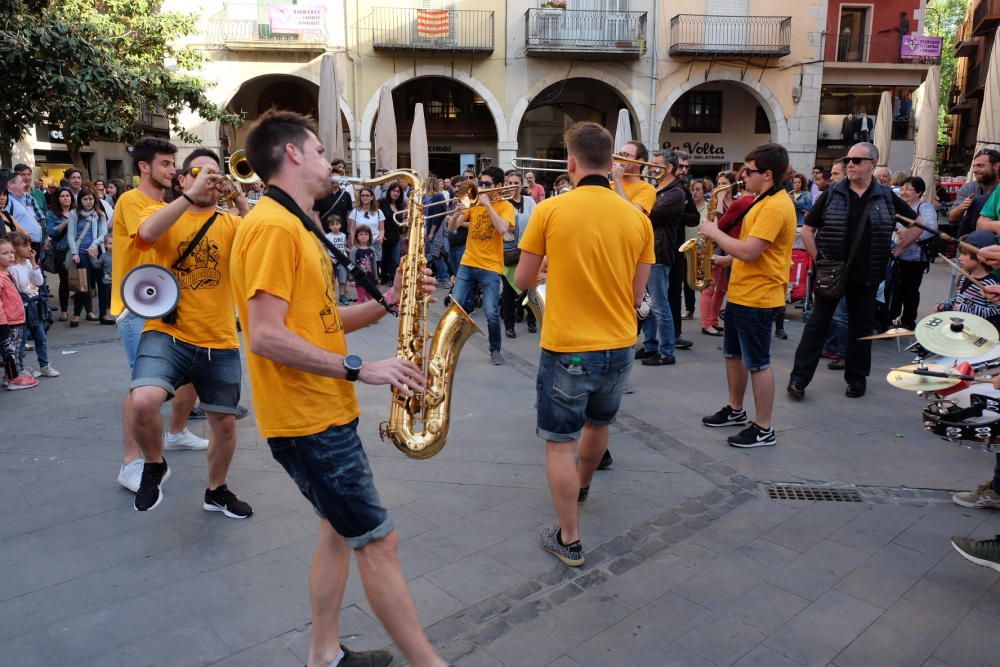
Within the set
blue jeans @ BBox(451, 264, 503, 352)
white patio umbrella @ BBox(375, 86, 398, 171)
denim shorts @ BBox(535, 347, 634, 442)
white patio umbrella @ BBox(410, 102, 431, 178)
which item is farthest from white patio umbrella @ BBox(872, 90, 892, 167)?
denim shorts @ BBox(535, 347, 634, 442)

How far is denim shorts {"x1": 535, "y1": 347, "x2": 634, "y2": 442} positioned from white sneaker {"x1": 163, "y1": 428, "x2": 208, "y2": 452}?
9.17 ft

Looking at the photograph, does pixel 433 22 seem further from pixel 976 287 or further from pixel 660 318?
pixel 976 287

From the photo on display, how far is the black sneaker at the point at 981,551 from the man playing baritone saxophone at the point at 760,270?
66.8 inches

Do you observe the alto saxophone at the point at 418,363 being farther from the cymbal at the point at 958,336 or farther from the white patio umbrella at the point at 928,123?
the white patio umbrella at the point at 928,123

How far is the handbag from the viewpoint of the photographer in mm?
6020

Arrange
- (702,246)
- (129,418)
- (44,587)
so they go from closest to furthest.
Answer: (44,587), (129,418), (702,246)

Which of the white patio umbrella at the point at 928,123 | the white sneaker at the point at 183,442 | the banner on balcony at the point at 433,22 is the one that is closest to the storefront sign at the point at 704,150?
the banner on balcony at the point at 433,22

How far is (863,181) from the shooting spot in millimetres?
5969

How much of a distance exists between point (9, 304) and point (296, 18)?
54.1 feet

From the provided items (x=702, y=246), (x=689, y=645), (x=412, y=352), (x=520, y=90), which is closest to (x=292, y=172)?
(x=412, y=352)

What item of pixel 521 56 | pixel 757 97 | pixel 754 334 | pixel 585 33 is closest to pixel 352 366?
pixel 754 334

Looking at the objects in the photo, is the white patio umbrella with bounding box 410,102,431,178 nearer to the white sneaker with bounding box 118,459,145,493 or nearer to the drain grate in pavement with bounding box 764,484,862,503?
the white sneaker with bounding box 118,459,145,493

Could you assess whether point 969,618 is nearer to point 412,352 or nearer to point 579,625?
point 579,625

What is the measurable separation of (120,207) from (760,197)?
415 centimetres
